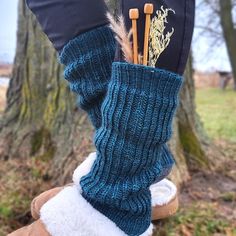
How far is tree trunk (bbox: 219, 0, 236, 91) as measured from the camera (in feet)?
32.5

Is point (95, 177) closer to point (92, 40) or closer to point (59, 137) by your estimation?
point (92, 40)

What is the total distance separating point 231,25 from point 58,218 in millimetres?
10152

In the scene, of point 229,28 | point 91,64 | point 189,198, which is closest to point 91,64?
point 91,64

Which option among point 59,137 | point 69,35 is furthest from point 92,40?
point 59,137

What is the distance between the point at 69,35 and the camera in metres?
1.13

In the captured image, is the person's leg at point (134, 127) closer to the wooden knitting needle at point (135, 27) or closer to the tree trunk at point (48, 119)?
the wooden knitting needle at point (135, 27)

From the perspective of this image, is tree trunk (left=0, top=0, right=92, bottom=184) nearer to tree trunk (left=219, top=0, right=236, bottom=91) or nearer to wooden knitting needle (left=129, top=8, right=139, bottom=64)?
wooden knitting needle (left=129, top=8, right=139, bottom=64)

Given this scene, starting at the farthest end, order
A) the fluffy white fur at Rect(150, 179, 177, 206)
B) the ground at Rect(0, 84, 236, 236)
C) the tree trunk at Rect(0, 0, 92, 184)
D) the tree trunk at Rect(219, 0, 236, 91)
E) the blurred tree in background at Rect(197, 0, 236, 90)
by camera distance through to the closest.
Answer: the blurred tree in background at Rect(197, 0, 236, 90) < the tree trunk at Rect(219, 0, 236, 91) < the tree trunk at Rect(0, 0, 92, 184) < the ground at Rect(0, 84, 236, 236) < the fluffy white fur at Rect(150, 179, 177, 206)

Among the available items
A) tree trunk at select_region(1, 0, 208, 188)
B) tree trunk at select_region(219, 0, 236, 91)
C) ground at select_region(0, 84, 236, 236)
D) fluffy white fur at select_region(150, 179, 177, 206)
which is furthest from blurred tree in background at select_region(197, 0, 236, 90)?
fluffy white fur at select_region(150, 179, 177, 206)

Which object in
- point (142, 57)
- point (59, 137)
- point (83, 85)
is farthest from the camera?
point (59, 137)

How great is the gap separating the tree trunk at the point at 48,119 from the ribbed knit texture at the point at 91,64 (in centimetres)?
74

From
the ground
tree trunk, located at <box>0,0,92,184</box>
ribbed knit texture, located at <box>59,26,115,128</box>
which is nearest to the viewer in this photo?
ribbed knit texture, located at <box>59,26,115,128</box>

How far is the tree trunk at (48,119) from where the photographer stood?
1.94 metres

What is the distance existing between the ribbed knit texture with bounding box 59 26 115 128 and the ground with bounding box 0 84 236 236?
588 millimetres
